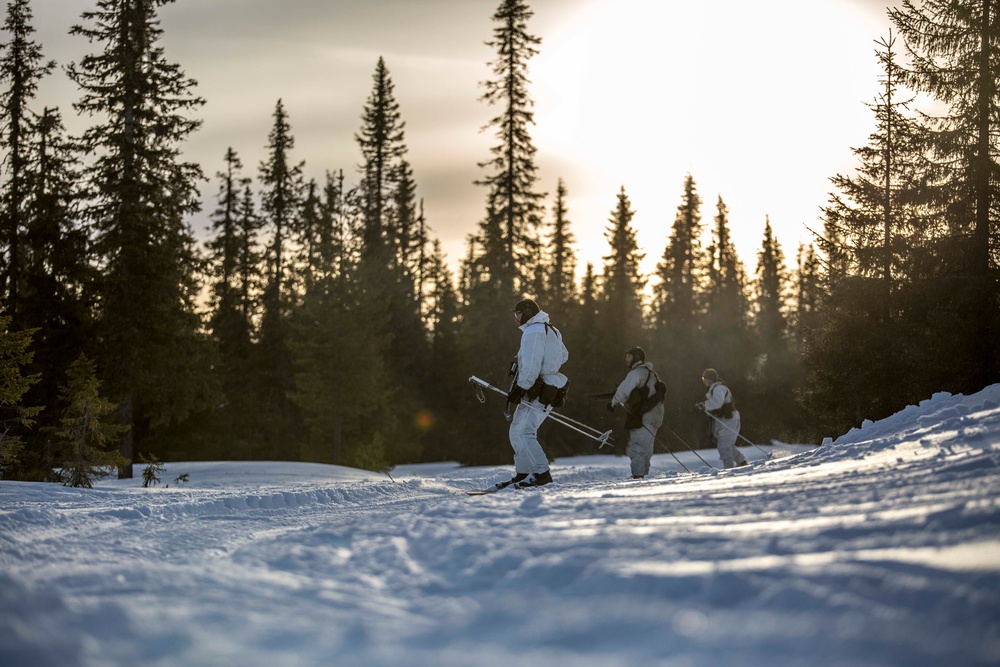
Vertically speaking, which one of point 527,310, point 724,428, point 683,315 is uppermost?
point 683,315

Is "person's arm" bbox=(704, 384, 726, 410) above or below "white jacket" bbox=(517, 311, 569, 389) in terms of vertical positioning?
below

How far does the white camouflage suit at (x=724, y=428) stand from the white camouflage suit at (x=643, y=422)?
5.63ft

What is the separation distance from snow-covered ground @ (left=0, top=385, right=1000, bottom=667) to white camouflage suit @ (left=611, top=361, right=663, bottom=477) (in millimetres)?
7188

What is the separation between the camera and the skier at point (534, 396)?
988 centimetres

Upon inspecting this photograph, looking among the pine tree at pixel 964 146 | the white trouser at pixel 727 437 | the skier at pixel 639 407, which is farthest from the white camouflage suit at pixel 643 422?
the pine tree at pixel 964 146

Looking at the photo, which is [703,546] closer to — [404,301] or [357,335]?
[357,335]

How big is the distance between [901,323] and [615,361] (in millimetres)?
29347

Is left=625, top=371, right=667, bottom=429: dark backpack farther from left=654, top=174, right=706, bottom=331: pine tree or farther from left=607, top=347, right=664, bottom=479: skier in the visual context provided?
left=654, top=174, right=706, bottom=331: pine tree

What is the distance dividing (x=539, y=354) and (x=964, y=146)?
18.0m

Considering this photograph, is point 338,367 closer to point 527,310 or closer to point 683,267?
point 527,310

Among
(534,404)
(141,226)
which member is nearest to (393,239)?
(141,226)

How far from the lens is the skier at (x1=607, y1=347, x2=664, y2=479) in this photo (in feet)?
44.3

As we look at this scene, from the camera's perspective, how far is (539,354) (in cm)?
986

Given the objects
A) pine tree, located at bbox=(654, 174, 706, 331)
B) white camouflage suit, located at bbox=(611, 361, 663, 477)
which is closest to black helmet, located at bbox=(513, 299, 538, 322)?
white camouflage suit, located at bbox=(611, 361, 663, 477)
